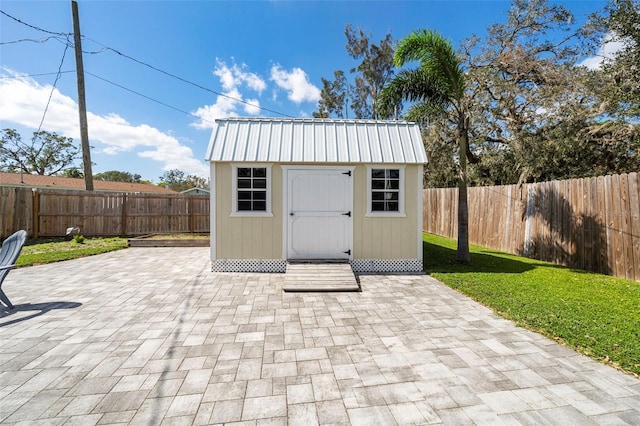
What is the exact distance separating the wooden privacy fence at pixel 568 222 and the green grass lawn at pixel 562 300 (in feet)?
1.38

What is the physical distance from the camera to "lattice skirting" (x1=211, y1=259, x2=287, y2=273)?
596 centimetres

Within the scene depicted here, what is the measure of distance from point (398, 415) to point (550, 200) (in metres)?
7.60

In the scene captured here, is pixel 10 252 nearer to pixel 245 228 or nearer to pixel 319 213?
pixel 245 228

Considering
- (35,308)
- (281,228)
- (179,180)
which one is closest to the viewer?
(35,308)

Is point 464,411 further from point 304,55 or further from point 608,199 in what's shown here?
point 304,55

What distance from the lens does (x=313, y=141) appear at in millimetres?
6113

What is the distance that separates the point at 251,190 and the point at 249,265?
1652 mm

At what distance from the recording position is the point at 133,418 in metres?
1.87

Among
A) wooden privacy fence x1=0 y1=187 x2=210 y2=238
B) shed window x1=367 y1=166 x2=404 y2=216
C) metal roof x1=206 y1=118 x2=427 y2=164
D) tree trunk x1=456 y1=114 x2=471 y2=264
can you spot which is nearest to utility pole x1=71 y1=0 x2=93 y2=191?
wooden privacy fence x1=0 y1=187 x2=210 y2=238

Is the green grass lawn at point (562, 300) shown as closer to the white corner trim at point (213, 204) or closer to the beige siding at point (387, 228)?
the beige siding at point (387, 228)

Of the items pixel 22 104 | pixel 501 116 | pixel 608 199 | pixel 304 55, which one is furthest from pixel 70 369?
pixel 22 104

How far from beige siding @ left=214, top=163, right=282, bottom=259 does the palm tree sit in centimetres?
400

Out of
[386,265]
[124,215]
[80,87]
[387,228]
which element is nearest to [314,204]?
[387,228]

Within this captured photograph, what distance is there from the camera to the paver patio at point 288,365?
1939 mm
